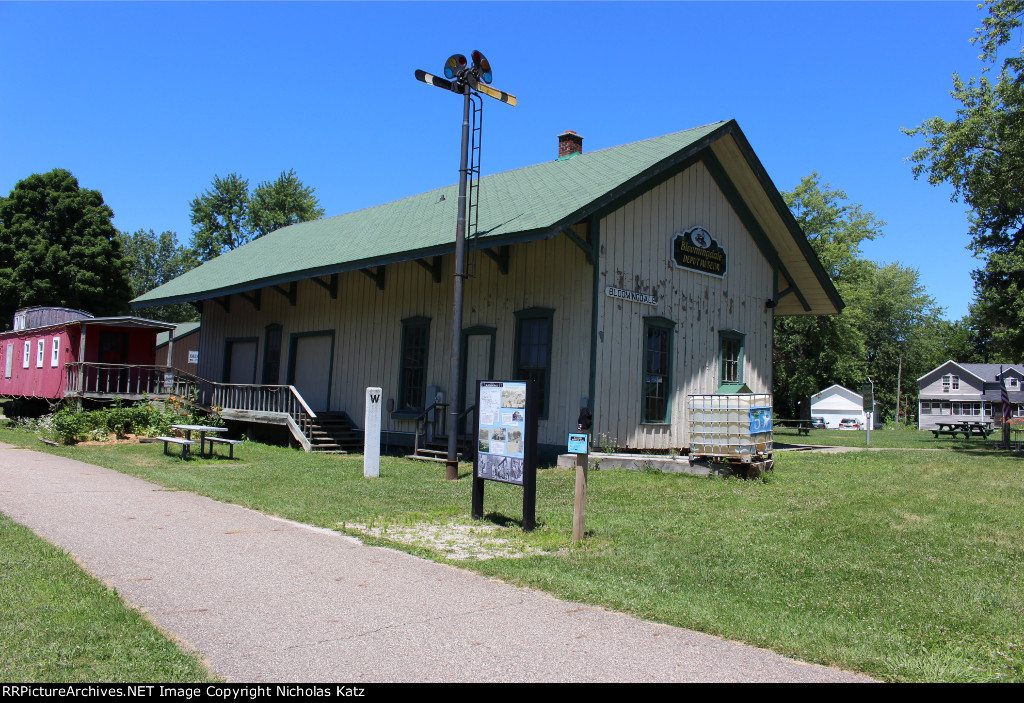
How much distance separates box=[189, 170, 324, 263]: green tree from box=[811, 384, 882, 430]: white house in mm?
46371

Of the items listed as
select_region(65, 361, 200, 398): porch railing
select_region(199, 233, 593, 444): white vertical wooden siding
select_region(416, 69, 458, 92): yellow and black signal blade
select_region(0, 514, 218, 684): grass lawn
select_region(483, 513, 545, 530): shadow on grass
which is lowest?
select_region(0, 514, 218, 684): grass lawn

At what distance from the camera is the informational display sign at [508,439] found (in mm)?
8500

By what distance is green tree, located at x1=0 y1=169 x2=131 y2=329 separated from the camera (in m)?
42.6

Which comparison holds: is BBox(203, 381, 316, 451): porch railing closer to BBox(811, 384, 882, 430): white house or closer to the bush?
the bush

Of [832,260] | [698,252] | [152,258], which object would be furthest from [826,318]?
[152,258]

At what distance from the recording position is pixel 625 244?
15.7 metres

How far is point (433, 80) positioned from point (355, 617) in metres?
9.92

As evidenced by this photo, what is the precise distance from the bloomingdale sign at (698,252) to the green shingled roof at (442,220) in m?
2.03

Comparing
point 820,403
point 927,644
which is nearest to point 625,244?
point 927,644

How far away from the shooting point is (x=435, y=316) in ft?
59.7

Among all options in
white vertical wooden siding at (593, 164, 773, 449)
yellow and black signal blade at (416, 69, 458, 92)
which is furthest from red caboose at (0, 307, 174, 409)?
white vertical wooden siding at (593, 164, 773, 449)

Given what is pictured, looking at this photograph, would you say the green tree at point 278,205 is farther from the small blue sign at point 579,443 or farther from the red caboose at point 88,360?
the small blue sign at point 579,443

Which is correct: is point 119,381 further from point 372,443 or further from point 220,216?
point 220,216
